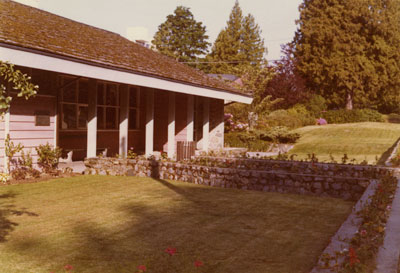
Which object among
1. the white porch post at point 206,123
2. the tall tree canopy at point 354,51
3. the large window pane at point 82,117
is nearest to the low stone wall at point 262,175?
the large window pane at point 82,117

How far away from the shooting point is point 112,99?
54.7 feet

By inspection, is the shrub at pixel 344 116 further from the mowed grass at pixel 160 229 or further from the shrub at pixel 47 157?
the shrub at pixel 47 157

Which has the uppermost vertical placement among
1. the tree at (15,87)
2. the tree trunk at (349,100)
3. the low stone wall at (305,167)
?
the tree trunk at (349,100)

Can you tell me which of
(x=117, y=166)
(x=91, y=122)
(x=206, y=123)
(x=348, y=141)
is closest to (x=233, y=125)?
(x=348, y=141)

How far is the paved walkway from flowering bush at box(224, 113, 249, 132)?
825 inches

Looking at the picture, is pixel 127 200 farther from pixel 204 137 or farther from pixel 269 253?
pixel 204 137

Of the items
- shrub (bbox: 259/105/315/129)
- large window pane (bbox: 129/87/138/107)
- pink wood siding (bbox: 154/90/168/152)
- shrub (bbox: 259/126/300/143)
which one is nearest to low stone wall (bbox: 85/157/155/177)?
large window pane (bbox: 129/87/138/107)

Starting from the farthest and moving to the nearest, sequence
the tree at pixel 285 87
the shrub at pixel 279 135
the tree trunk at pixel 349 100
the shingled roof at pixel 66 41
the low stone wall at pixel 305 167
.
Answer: the tree trunk at pixel 349 100
the tree at pixel 285 87
the shrub at pixel 279 135
the low stone wall at pixel 305 167
the shingled roof at pixel 66 41

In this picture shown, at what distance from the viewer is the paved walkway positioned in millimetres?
4043

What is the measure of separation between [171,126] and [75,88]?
13.2 feet

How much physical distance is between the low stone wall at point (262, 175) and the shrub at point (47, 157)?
1.22 metres

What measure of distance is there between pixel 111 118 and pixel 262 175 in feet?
27.3

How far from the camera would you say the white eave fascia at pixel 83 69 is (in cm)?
941

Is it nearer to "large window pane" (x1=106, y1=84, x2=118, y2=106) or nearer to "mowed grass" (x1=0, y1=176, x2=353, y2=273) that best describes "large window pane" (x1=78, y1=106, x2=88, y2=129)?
"large window pane" (x1=106, y1=84, x2=118, y2=106)
